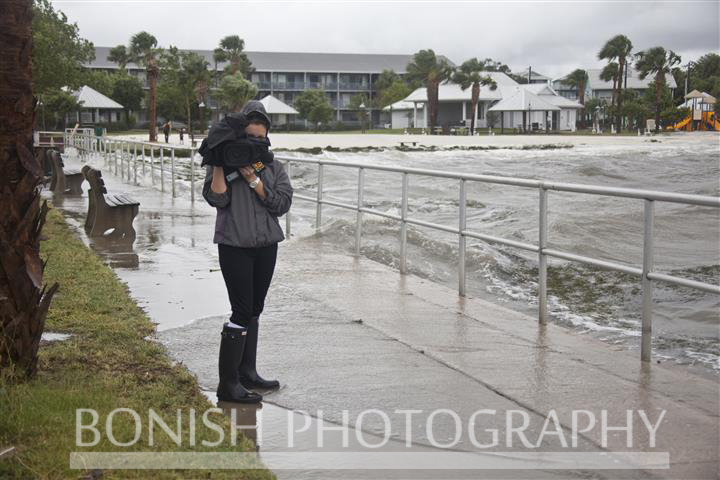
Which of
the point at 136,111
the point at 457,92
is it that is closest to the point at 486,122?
the point at 457,92

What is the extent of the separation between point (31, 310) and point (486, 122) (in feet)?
326

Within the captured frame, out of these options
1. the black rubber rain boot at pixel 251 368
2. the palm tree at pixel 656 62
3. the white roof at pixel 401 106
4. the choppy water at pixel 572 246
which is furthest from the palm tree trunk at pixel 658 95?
the black rubber rain boot at pixel 251 368

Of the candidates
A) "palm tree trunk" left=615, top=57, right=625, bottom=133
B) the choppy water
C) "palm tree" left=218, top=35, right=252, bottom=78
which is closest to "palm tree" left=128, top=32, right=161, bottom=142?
"palm tree" left=218, top=35, right=252, bottom=78

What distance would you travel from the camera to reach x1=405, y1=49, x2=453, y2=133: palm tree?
94.2 m

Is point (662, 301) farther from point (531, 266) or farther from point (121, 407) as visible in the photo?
point (121, 407)

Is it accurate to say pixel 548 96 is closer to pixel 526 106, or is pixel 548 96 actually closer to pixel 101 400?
pixel 526 106

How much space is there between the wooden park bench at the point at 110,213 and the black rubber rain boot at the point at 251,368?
715 cm

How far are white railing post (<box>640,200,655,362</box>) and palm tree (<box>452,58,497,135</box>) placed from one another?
282ft

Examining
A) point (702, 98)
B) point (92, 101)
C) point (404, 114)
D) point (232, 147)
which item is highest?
point (702, 98)

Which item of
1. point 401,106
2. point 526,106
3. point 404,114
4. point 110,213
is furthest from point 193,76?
point 110,213

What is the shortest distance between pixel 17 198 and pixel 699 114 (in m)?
88.5

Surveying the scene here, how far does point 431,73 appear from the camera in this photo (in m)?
94.2

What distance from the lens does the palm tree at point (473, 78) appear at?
92438mm

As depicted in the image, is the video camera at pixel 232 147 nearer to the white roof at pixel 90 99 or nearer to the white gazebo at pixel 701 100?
the white roof at pixel 90 99
